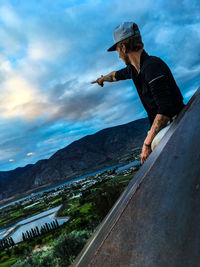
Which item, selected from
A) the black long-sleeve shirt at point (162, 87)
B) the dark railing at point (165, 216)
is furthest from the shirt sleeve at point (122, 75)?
the dark railing at point (165, 216)

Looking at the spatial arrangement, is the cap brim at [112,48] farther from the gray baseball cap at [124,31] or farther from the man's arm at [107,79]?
the man's arm at [107,79]

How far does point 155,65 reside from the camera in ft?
7.16

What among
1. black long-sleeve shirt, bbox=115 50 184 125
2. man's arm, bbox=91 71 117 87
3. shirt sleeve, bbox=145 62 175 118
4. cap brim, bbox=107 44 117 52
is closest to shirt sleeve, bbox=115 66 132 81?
man's arm, bbox=91 71 117 87

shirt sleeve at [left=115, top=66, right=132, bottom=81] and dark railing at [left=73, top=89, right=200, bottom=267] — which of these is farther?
shirt sleeve at [left=115, top=66, right=132, bottom=81]

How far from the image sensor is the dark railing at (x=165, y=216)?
1.22m

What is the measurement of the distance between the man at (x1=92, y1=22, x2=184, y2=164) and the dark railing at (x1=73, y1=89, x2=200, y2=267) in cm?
71

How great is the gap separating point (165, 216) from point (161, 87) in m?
1.35

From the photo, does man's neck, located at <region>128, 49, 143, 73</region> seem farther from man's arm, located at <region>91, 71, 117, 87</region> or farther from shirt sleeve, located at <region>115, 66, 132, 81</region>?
man's arm, located at <region>91, 71, 117, 87</region>

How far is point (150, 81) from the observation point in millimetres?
2174

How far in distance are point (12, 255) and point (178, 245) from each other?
206 feet

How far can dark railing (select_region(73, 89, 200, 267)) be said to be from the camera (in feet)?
4.00

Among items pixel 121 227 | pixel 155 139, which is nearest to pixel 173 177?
pixel 121 227

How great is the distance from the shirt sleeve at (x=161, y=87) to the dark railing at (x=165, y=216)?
681mm

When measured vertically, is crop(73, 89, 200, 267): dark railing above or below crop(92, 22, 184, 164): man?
below
